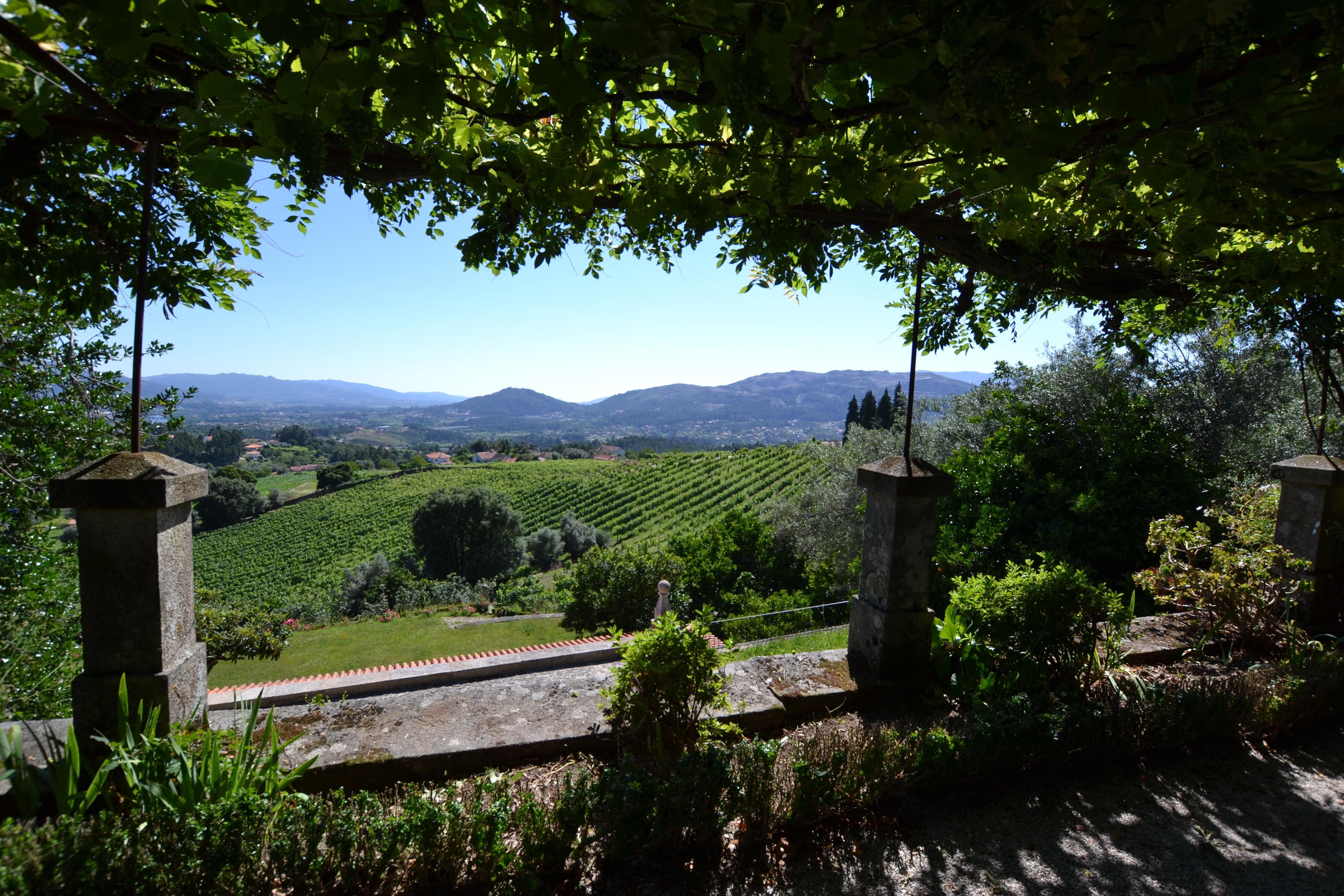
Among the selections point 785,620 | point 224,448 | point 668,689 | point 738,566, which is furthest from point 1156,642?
point 224,448

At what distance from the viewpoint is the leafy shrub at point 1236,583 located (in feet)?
13.7

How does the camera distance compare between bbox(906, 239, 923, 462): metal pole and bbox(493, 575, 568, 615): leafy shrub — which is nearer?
bbox(906, 239, 923, 462): metal pole

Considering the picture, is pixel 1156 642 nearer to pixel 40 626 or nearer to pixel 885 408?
pixel 40 626

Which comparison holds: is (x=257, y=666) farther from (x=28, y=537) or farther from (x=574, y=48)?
(x=574, y=48)

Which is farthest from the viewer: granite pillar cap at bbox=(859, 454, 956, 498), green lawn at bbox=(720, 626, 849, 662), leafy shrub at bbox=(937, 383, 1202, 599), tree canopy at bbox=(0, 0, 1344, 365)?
leafy shrub at bbox=(937, 383, 1202, 599)

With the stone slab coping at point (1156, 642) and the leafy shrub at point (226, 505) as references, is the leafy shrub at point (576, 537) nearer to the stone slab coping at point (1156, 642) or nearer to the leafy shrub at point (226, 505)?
the leafy shrub at point (226, 505)

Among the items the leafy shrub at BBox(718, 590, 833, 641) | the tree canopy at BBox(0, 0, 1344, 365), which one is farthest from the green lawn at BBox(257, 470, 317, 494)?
the tree canopy at BBox(0, 0, 1344, 365)

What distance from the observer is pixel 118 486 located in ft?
7.35

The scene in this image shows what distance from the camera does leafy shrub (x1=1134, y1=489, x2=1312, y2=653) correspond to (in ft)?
13.7

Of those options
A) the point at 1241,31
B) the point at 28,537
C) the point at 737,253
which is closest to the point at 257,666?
the point at 28,537

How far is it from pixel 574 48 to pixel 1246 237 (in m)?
4.90

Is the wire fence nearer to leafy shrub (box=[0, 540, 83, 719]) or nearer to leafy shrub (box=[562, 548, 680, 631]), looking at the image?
leafy shrub (box=[562, 548, 680, 631])

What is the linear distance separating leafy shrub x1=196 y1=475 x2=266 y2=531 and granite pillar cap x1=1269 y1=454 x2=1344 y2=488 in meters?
69.2

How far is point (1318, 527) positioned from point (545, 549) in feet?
137
